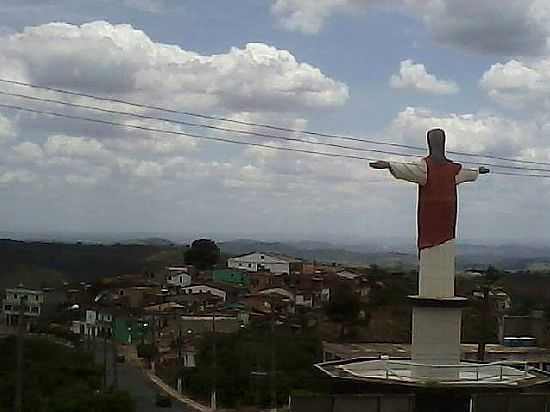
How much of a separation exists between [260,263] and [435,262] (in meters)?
74.8

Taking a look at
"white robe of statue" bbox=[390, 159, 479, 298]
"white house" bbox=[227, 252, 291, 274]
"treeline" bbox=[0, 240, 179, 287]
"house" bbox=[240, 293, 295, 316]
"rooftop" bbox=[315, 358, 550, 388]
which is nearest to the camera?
"rooftop" bbox=[315, 358, 550, 388]

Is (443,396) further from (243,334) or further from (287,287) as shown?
(287,287)

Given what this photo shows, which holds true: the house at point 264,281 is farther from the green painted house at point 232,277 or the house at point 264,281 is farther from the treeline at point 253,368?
the treeline at point 253,368

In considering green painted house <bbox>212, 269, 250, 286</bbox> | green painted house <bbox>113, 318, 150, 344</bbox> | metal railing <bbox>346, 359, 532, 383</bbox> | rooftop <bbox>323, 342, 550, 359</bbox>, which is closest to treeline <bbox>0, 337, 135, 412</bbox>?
metal railing <bbox>346, 359, 532, 383</bbox>

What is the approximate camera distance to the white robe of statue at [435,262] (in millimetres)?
23438

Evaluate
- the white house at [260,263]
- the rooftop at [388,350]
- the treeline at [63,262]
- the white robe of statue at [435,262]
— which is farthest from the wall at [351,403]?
the white house at [260,263]

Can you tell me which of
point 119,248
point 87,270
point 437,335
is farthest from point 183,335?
point 119,248

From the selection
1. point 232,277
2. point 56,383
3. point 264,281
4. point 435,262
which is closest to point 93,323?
point 264,281

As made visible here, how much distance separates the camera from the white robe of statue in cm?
2344

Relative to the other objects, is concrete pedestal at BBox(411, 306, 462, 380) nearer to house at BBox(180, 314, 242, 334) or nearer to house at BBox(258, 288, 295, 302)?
house at BBox(180, 314, 242, 334)

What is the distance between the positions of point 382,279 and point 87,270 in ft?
135

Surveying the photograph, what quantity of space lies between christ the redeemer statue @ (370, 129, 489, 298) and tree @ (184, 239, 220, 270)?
214 ft

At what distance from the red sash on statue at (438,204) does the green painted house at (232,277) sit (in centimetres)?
5262

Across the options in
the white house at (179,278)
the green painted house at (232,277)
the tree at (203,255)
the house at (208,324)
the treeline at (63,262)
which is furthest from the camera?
the tree at (203,255)
